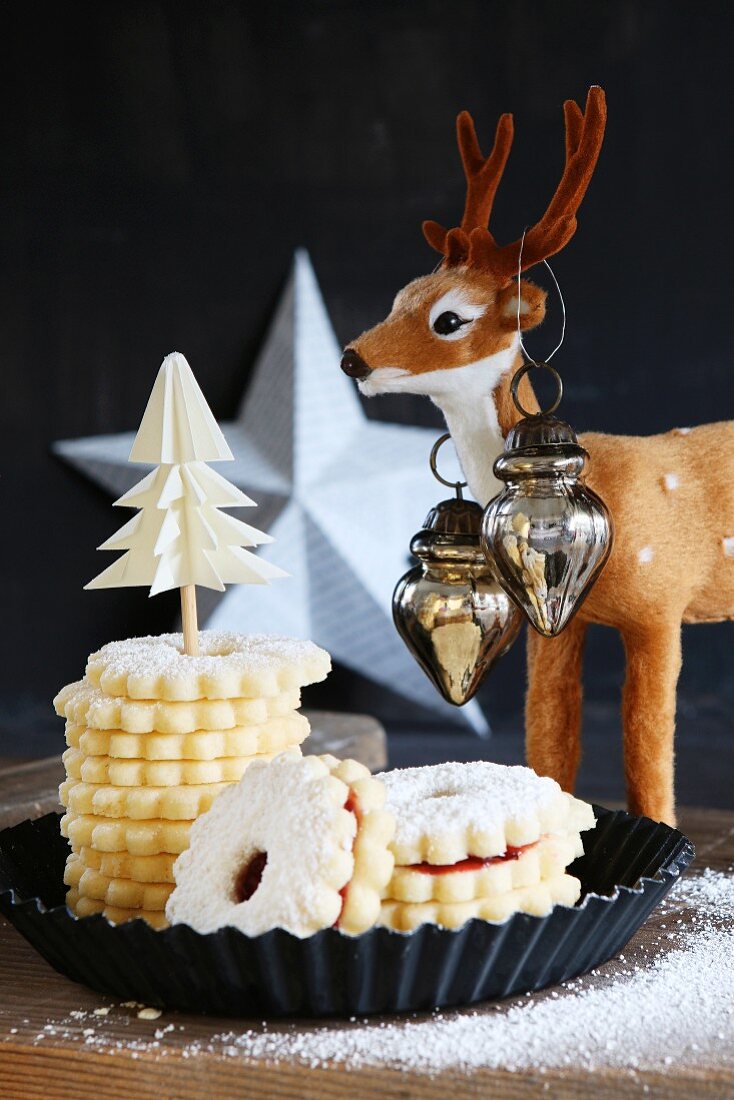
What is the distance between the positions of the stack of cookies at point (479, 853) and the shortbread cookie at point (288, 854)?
0.02 meters

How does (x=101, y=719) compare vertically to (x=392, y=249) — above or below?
below

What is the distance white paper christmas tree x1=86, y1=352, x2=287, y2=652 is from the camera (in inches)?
38.3

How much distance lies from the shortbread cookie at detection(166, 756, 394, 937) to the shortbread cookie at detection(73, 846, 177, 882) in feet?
0.20

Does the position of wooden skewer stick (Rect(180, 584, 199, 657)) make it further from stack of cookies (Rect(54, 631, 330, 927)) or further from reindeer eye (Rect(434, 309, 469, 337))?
reindeer eye (Rect(434, 309, 469, 337))

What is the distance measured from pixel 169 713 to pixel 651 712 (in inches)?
17.5

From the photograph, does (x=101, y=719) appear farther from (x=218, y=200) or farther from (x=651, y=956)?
(x=218, y=200)

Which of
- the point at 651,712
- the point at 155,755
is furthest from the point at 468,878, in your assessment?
the point at 651,712

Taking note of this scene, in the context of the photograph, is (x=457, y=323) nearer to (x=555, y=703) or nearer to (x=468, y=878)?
(x=555, y=703)

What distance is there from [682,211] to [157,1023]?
2239mm

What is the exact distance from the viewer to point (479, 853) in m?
0.76

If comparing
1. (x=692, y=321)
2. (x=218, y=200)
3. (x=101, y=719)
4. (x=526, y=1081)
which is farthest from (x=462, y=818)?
(x=218, y=200)

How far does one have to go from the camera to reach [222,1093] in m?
0.70

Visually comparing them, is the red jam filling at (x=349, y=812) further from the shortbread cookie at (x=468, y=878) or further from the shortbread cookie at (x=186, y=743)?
the shortbread cookie at (x=186, y=743)

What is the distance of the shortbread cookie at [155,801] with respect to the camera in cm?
85
